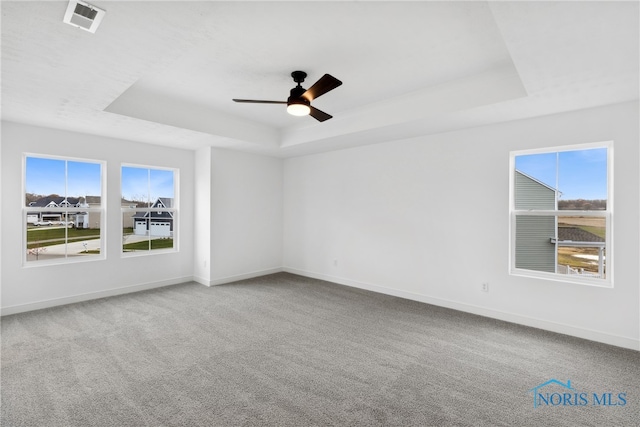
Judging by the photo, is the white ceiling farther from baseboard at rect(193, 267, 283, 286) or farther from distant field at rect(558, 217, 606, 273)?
baseboard at rect(193, 267, 283, 286)

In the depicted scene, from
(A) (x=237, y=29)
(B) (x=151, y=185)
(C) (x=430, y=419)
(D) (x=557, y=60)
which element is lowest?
(C) (x=430, y=419)

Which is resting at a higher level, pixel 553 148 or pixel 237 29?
pixel 237 29

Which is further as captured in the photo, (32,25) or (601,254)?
(601,254)

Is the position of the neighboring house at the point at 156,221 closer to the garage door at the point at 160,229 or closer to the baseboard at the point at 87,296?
the garage door at the point at 160,229

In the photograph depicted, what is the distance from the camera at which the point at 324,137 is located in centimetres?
475

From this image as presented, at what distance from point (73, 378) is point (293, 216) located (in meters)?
4.46

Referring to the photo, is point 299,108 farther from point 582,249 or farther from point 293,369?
point 582,249

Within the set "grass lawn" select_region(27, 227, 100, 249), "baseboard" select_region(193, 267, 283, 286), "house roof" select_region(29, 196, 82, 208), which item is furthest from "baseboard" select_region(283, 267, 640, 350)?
"house roof" select_region(29, 196, 82, 208)

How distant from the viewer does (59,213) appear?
14.2ft

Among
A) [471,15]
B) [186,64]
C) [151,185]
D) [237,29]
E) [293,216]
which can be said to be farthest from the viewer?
[293,216]

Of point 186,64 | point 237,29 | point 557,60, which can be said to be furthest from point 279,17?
point 557,60

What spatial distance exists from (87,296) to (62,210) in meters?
1.32

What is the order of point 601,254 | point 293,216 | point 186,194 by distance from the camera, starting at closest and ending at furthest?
point 601,254
point 186,194
point 293,216

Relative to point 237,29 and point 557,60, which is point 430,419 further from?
point 237,29
